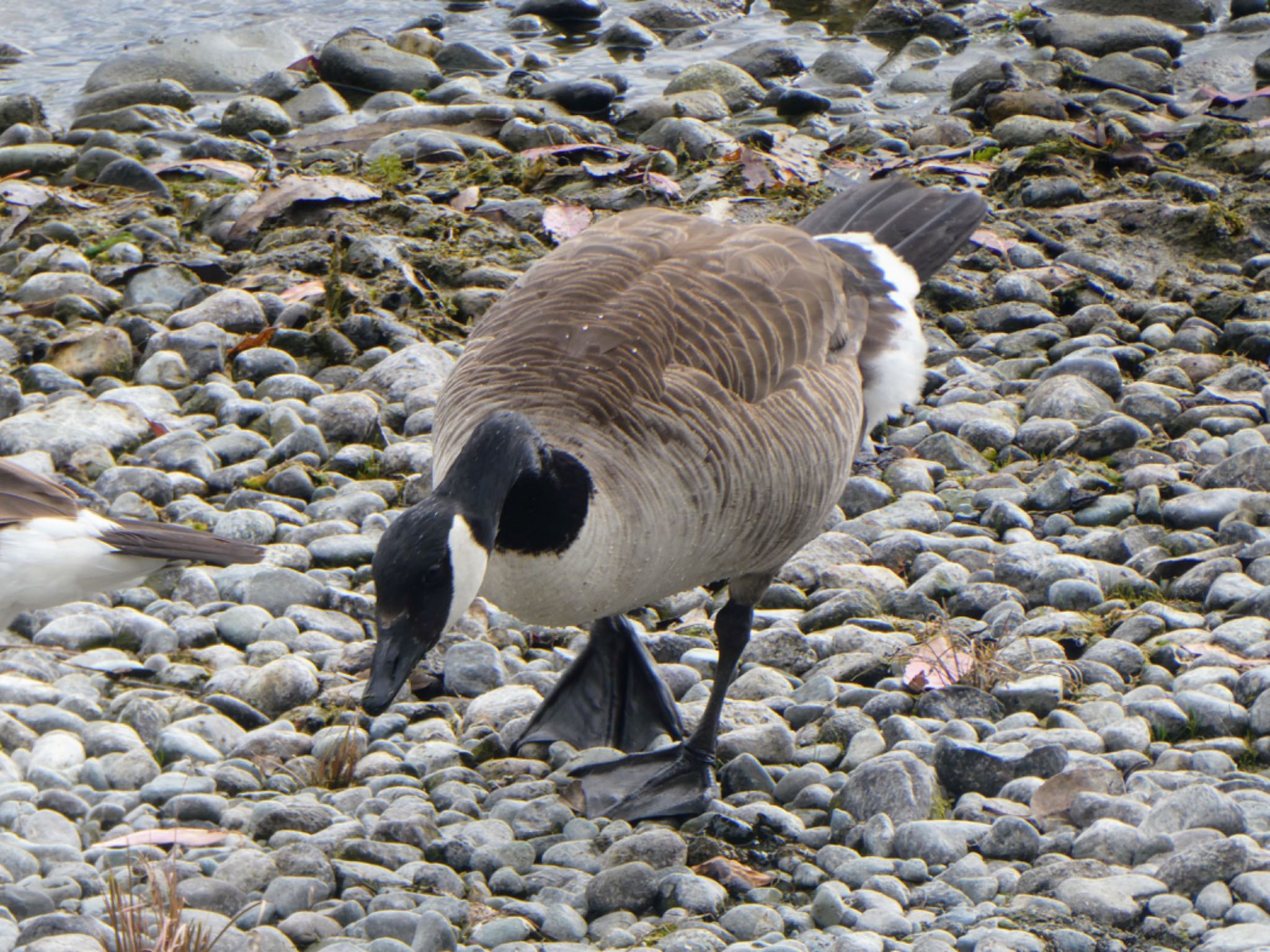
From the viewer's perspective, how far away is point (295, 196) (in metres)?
8.31

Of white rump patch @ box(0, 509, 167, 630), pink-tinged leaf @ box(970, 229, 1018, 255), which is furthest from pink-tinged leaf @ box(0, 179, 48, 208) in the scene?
pink-tinged leaf @ box(970, 229, 1018, 255)

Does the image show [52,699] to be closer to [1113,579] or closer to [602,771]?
[602,771]

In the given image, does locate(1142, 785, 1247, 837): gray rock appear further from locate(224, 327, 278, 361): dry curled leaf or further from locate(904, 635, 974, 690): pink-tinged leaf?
locate(224, 327, 278, 361): dry curled leaf

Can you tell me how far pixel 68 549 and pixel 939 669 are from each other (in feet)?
8.44

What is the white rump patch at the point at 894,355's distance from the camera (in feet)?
16.8

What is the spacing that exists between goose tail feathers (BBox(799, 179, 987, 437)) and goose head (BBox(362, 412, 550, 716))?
75.0 inches

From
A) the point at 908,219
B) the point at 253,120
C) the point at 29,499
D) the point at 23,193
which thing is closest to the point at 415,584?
the point at 29,499

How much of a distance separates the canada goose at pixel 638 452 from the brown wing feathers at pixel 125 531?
2.30ft

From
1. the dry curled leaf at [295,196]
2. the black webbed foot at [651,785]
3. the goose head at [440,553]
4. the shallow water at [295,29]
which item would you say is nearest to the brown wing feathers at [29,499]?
the goose head at [440,553]

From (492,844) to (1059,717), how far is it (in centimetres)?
169

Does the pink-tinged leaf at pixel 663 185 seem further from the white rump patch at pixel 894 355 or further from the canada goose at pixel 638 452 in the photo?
the canada goose at pixel 638 452

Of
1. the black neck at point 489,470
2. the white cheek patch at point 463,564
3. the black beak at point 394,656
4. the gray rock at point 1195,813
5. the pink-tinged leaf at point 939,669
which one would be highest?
the black neck at point 489,470

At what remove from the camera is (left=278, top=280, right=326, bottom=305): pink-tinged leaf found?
734 centimetres

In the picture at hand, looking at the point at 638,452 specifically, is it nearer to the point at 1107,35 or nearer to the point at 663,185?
the point at 663,185
